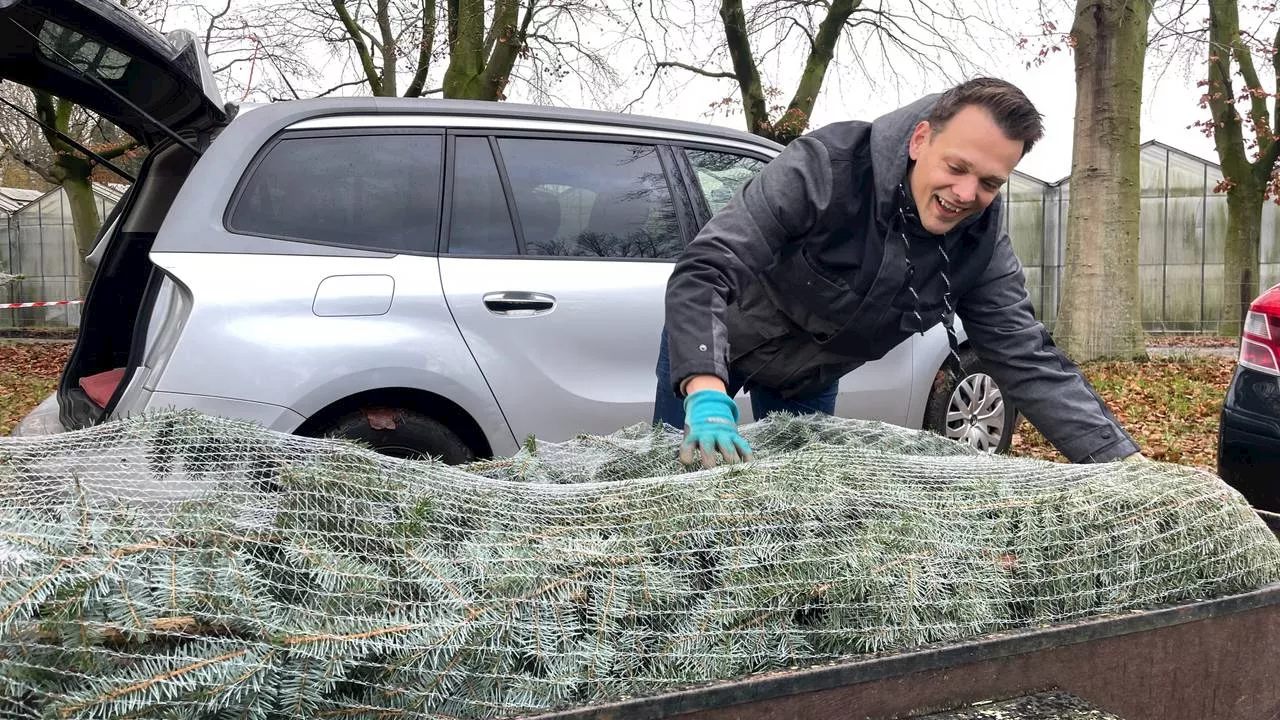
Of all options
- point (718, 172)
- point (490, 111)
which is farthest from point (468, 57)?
point (490, 111)

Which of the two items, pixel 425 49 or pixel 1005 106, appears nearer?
pixel 1005 106

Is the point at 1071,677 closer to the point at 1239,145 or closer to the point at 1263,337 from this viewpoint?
the point at 1263,337

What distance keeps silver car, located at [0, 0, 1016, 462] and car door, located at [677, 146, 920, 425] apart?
17mm

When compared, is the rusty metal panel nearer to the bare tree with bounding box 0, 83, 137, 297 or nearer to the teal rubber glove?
the teal rubber glove

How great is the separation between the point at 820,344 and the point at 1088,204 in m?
7.88

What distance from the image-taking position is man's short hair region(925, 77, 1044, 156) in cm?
199

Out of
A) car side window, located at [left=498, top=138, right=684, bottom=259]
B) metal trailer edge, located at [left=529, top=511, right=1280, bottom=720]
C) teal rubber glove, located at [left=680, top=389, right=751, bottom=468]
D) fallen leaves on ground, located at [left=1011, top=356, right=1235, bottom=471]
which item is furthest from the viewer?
fallen leaves on ground, located at [left=1011, top=356, right=1235, bottom=471]

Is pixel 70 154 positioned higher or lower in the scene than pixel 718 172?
higher

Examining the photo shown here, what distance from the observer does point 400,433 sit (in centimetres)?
338

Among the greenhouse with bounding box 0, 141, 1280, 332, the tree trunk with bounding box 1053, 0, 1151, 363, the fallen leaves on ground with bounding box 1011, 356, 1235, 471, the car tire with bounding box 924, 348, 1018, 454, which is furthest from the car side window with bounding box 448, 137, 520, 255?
the greenhouse with bounding box 0, 141, 1280, 332

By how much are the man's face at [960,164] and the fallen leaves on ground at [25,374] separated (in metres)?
6.92

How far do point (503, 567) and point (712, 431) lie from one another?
0.67 m

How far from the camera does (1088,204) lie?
921 cm

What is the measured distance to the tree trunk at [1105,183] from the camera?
29.6 feet
